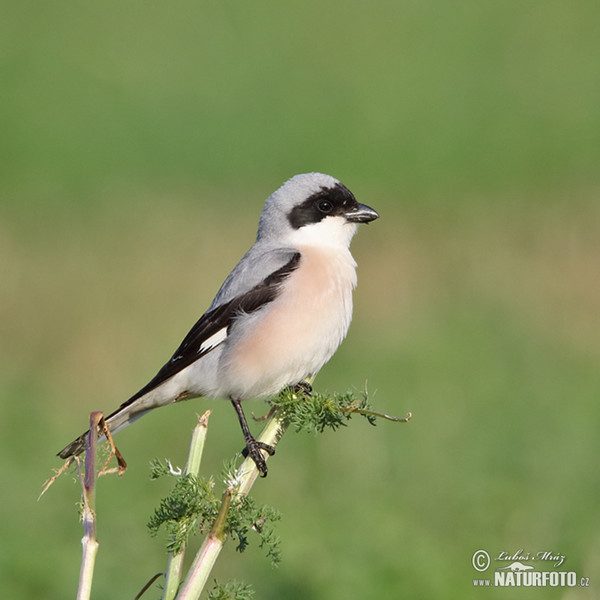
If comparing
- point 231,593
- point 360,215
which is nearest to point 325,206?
point 360,215

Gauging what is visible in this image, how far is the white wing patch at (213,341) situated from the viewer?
4289mm

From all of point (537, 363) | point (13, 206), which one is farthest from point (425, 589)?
point (13, 206)

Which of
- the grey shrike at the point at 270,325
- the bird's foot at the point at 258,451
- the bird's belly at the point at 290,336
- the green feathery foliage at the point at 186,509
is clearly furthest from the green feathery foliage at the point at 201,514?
the bird's belly at the point at 290,336

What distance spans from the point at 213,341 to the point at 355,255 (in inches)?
239

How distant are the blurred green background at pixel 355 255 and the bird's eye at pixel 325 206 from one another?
5.17 feet

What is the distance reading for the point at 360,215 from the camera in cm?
471

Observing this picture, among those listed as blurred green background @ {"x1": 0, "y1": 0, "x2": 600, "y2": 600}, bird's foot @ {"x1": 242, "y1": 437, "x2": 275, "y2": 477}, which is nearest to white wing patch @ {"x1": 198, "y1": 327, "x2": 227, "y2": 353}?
bird's foot @ {"x1": 242, "y1": 437, "x2": 275, "y2": 477}

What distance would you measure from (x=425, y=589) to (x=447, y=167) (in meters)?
11.0

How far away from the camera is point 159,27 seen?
2212cm

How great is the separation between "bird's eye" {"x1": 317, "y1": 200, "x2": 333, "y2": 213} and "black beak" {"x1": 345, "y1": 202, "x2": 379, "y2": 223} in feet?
0.29

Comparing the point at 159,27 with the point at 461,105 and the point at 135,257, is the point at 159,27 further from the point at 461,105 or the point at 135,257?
the point at 135,257

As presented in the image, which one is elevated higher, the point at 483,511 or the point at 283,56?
the point at 283,56

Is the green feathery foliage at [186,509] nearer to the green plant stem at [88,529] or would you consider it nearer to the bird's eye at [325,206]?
the green plant stem at [88,529]

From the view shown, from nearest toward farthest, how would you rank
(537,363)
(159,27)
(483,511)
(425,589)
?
(425,589), (483,511), (537,363), (159,27)
